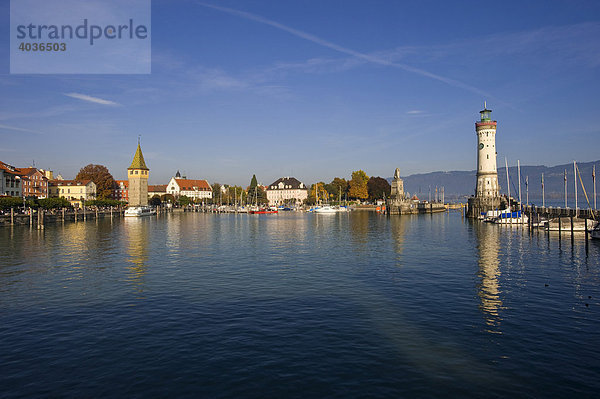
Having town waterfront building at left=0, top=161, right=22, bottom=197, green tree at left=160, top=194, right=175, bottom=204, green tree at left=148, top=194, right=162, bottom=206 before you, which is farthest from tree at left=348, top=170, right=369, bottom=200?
town waterfront building at left=0, top=161, right=22, bottom=197

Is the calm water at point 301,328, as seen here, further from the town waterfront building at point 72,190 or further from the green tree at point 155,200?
the green tree at point 155,200

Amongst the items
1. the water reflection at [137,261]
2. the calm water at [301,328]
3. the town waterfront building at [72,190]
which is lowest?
the calm water at [301,328]

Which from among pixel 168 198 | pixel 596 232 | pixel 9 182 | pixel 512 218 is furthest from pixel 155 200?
pixel 596 232

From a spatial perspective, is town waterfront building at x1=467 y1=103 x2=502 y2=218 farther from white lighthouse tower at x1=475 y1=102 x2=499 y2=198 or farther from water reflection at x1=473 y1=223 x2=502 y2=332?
water reflection at x1=473 y1=223 x2=502 y2=332

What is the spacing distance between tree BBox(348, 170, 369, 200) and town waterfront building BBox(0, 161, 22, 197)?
122844 mm

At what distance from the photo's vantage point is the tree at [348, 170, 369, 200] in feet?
585

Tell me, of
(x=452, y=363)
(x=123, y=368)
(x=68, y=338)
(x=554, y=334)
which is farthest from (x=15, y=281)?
(x=554, y=334)

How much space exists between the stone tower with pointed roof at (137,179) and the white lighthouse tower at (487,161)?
11869 cm

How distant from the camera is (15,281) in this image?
27344 millimetres

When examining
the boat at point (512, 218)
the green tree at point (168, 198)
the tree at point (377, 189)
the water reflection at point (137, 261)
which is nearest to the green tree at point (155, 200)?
the green tree at point (168, 198)

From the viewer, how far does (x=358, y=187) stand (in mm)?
179500

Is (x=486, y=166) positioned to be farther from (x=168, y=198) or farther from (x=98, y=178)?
(x=168, y=198)

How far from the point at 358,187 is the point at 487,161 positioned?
84.8 m

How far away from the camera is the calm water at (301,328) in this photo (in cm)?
1276
